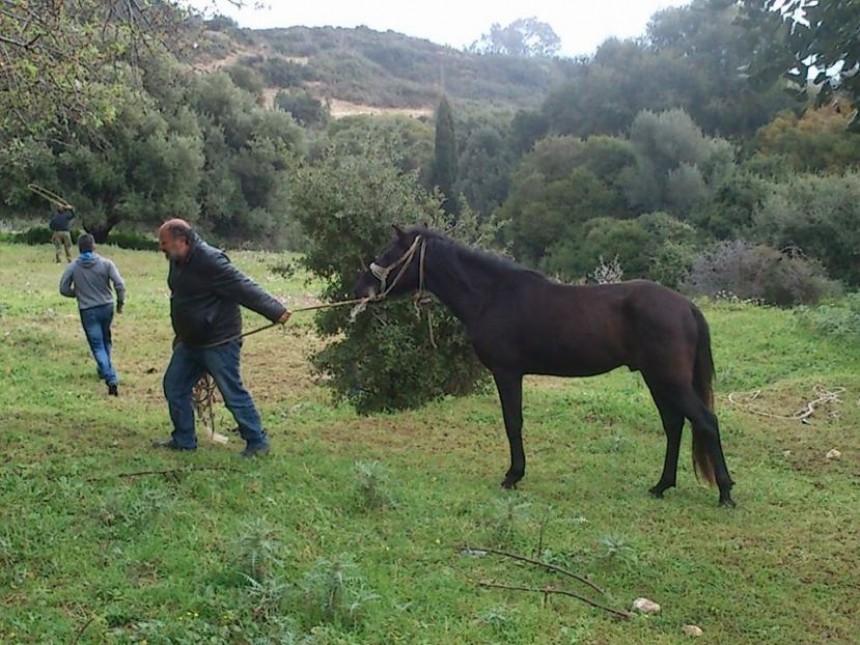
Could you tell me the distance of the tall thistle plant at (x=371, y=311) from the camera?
9883 mm

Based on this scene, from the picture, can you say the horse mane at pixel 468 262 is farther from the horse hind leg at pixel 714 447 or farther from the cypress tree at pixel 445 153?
the cypress tree at pixel 445 153

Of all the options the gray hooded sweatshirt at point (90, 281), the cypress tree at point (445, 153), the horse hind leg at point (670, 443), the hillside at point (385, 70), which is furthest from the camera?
the hillside at point (385, 70)

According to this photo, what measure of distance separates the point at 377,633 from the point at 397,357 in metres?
5.65

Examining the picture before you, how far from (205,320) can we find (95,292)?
16.4 ft

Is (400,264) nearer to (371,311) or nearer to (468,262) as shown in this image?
(468,262)

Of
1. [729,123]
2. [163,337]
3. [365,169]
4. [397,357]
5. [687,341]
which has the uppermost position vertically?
[729,123]

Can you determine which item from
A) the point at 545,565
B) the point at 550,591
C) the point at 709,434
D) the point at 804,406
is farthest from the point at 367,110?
the point at 550,591

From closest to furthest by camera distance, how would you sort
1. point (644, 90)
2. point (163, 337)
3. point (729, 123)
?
point (163, 337), point (729, 123), point (644, 90)

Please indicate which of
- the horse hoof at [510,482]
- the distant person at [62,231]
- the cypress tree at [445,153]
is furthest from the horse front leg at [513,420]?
the cypress tree at [445,153]

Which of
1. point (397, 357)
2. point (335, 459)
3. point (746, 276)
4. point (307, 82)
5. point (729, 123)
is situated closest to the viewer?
point (335, 459)

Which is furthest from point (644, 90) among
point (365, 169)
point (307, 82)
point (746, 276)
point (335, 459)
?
point (335, 459)

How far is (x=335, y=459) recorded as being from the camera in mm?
7250

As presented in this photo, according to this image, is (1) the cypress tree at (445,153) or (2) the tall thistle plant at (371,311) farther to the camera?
(1) the cypress tree at (445,153)

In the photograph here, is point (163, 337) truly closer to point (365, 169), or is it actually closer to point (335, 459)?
point (365, 169)
